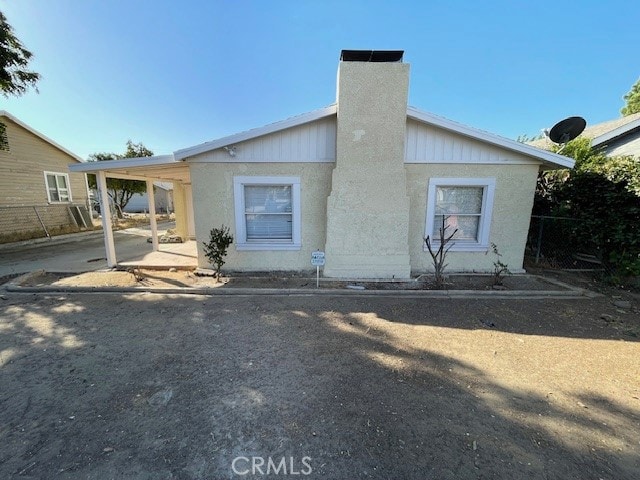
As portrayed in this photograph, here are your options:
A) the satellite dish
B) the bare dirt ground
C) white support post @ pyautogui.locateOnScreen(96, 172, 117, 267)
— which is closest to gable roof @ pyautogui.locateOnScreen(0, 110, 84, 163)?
white support post @ pyautogui.locateOnScreen(96, 172, 117, 267)

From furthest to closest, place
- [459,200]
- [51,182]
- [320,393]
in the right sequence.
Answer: [51,182] → [459,200] → [320,393]

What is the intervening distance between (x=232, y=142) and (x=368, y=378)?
5.21 metres

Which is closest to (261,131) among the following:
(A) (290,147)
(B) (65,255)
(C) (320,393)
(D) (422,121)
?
(A) (290,147)

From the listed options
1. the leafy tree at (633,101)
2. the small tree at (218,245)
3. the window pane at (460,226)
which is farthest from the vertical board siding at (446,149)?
the leafy tree at (633,101)

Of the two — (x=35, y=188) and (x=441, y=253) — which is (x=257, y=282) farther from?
(x=35, y=188)

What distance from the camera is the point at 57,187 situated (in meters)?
14.1

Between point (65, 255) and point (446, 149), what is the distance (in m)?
11.9

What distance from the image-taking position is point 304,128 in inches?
231

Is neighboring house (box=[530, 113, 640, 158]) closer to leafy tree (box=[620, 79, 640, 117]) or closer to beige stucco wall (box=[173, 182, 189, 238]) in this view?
beige stucco wall (box=[173, 182, 189, 238])

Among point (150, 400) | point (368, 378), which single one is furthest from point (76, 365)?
point (368, 378)

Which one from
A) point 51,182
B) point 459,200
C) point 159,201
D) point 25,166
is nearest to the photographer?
point 459,200

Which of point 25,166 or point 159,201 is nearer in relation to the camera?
point 25,166

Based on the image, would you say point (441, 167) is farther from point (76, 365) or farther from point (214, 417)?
point (76, 365)

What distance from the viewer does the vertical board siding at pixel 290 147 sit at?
5863 millimetres
